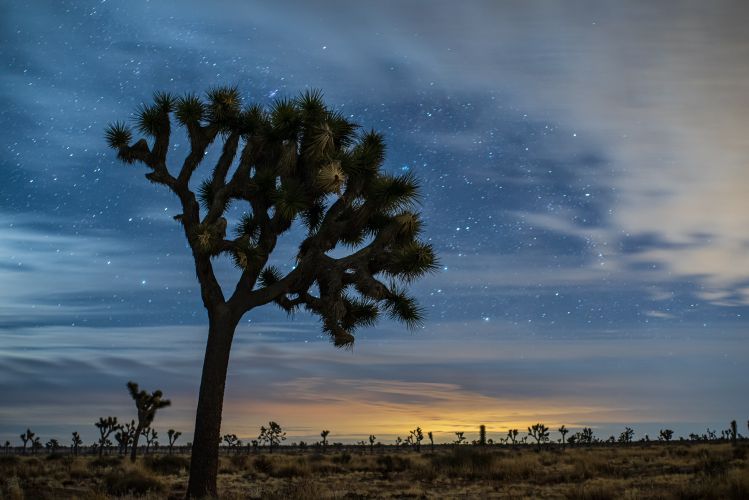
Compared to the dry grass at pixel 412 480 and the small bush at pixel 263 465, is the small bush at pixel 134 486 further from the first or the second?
the small bush at pixel 263 465

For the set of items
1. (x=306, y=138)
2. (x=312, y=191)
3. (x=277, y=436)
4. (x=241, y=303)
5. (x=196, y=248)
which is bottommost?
(x=277, y=436)

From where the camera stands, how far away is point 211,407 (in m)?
14.7

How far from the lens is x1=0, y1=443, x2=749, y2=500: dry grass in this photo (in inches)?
584

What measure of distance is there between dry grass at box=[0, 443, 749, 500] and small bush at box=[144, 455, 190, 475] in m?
0.04

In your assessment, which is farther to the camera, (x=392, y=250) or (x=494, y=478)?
(x=494, y=478)

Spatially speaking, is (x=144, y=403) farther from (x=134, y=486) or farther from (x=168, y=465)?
(x=134, y=486)

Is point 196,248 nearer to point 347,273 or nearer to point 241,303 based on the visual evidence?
point 241,303

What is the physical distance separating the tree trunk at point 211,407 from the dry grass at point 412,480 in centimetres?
80

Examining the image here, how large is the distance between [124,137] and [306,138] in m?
4.61

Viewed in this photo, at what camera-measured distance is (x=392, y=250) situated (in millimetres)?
15914

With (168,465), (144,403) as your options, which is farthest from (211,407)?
(144,403)

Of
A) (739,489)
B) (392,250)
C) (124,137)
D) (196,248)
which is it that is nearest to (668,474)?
(739,489)

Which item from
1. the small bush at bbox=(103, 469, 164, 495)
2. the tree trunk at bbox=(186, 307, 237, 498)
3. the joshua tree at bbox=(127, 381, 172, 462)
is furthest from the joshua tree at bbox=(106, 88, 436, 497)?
the joshua tree at bbox=(127, 381, 172, 462)

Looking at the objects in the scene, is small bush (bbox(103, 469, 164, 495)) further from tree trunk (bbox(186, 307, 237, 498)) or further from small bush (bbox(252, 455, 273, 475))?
small bush (bbox(252, 455, 273, 475))
